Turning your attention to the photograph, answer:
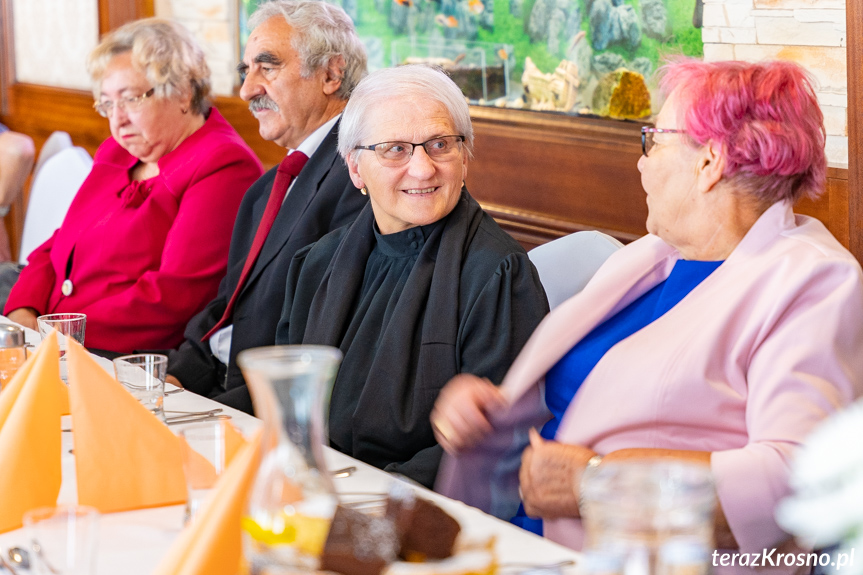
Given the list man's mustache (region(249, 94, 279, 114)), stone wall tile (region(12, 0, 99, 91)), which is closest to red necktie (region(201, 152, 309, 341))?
man's mustache (region(249, 94, 279, 114))

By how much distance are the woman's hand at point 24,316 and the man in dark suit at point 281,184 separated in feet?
2.06

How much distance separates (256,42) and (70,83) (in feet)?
10.3

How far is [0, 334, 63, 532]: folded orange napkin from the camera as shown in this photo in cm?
133

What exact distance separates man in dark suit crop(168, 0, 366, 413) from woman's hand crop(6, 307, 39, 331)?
63 centimetres

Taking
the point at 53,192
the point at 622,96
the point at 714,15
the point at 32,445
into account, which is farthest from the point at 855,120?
the point at 53,192

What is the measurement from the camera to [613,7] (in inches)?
125

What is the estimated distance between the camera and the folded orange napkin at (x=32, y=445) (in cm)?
133

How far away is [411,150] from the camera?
2.23m

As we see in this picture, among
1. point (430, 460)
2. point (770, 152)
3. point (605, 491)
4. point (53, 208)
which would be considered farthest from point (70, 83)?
point (605, 491)

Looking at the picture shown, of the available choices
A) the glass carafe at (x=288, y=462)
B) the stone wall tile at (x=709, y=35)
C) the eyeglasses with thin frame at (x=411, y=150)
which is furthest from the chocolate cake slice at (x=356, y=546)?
the stone wall tile at (x=709, y=35)

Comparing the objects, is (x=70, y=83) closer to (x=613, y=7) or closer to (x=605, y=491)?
(x=613, y=7)

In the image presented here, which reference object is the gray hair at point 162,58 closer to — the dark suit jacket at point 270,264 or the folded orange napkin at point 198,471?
the dark suit jacket at point 270,264

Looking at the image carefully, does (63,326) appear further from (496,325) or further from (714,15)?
(714,15)

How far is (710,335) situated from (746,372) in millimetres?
88
